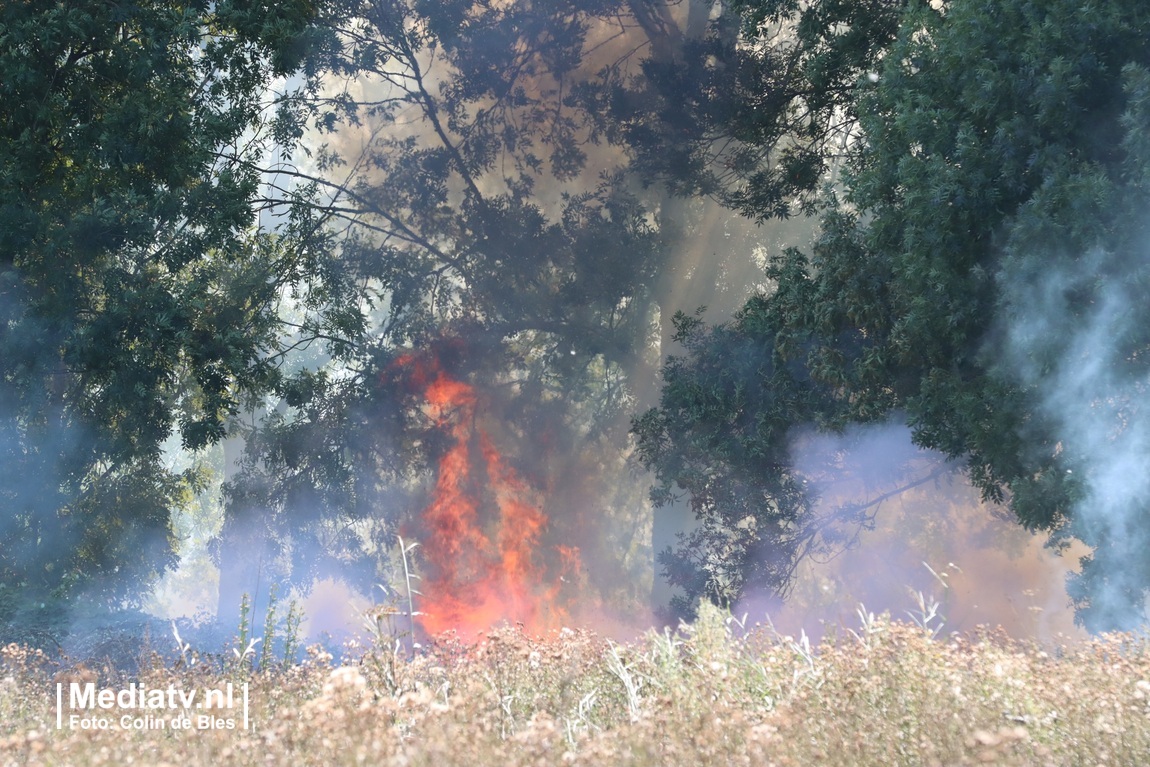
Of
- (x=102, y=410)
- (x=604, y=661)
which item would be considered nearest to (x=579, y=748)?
(x=604, y=661)

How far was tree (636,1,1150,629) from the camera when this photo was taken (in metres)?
10.8

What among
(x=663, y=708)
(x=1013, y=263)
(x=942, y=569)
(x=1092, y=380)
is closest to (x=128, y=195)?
(x=1013, y=263)

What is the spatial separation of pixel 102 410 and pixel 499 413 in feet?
28.9

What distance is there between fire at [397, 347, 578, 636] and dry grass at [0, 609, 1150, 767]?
50.2 feet

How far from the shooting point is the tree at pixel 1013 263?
1083 centimetres

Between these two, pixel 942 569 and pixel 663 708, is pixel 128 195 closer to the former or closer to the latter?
pixel 663 708

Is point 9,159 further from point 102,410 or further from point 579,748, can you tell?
point 579,748

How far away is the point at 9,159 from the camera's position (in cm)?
1330

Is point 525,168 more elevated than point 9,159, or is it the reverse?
point 525,168

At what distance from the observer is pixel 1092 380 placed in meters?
11.0

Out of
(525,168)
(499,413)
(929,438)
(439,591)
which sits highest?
(525,168)

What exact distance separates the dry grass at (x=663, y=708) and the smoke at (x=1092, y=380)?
479 centimetres

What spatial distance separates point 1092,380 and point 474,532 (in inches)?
565

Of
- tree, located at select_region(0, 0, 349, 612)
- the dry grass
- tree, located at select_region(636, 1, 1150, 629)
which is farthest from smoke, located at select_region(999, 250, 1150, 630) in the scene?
tree, located at select_region(0, 0, 349, 612)
